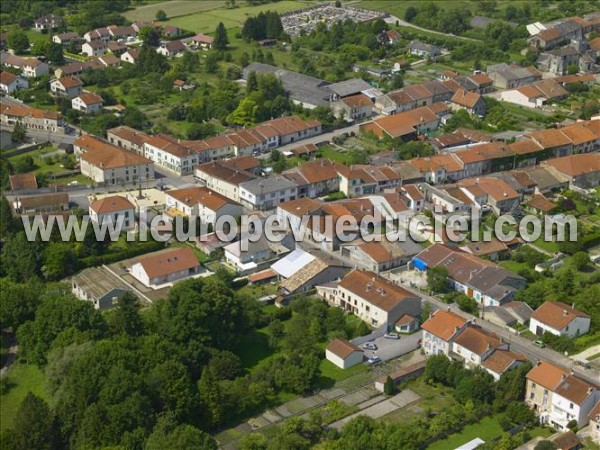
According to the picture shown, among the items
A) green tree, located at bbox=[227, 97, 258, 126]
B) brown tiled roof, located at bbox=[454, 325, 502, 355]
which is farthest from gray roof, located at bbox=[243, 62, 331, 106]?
brown tiled roof, located at bbox=[454, 325, 502, 355]

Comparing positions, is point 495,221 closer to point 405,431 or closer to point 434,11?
point 405,431

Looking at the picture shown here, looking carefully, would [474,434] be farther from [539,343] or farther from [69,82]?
[69,82]

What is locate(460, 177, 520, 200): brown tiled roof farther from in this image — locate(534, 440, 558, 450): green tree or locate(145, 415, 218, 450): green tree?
locate(145, 415, 218, 450): green tree

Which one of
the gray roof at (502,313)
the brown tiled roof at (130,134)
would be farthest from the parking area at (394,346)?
the brown tiled roof at (130,134)

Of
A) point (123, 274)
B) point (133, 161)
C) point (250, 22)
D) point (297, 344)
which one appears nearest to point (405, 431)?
point (297, 344)

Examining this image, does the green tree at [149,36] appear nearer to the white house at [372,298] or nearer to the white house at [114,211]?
the white house at [114,211]
